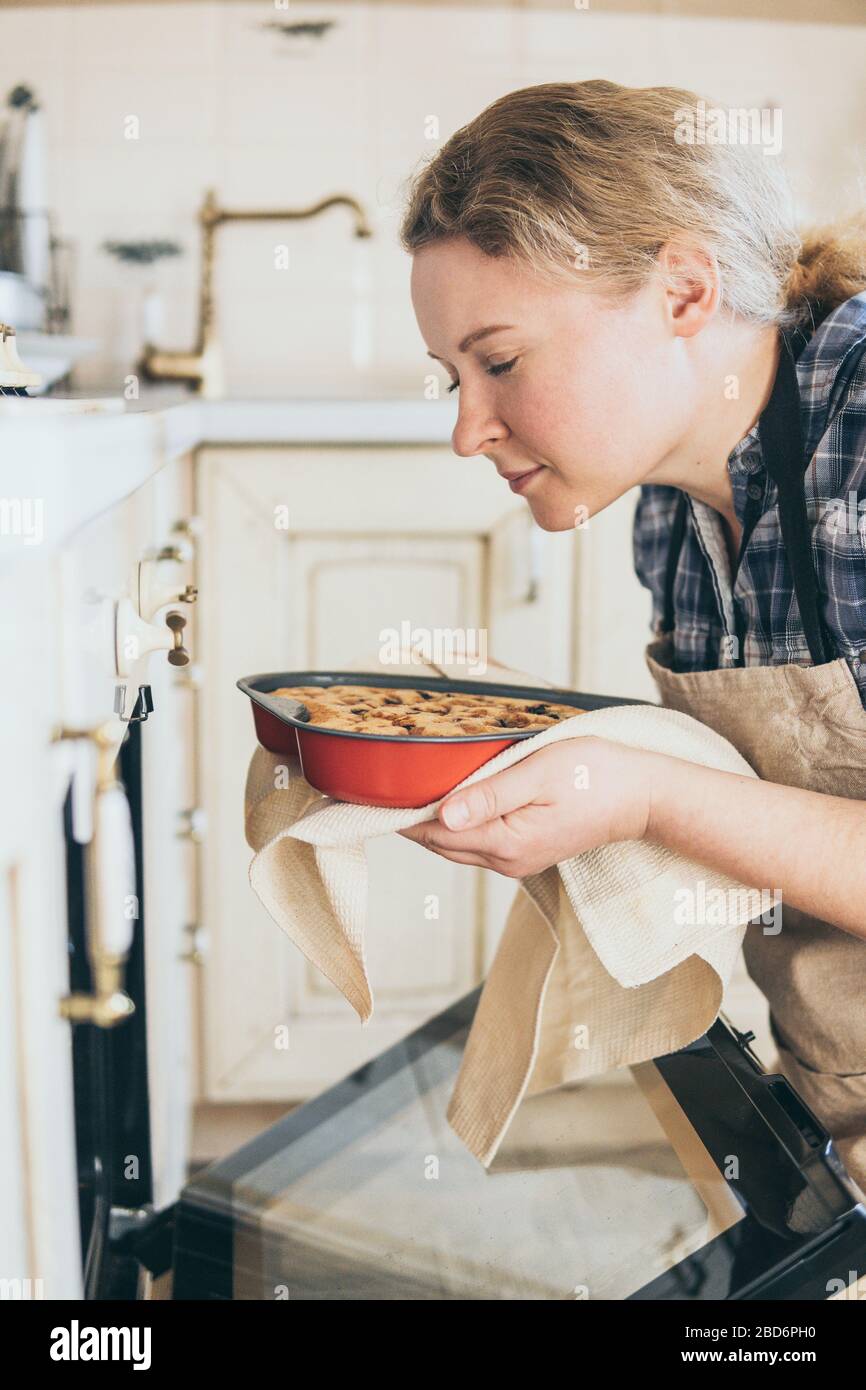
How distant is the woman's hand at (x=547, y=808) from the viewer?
618mm

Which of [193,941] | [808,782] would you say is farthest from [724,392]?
[193,941]

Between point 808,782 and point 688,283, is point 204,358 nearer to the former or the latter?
point 688,283

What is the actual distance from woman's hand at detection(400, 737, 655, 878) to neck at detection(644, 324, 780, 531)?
0.86 ft

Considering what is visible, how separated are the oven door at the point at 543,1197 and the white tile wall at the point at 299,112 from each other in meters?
1.10

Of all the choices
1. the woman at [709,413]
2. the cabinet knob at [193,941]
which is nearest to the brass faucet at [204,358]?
the cabinet knob at [193,941]

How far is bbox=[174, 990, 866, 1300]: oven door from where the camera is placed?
0.62 metres

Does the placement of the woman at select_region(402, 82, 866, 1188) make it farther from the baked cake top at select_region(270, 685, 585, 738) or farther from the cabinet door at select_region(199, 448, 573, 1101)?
the cabinet door at select_region(199, 448, 573, 1101)

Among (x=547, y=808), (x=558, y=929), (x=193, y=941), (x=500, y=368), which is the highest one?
(x=500, y=368)

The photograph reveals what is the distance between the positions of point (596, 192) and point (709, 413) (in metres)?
0.16

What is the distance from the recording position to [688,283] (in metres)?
0.77

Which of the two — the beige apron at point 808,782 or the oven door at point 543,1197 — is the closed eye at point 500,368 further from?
the oven door at point 543,1197

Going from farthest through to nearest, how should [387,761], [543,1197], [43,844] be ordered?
1. [543,1197]
2. [387,761]
3. [43,844]

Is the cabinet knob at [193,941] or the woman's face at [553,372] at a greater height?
the woman's face at [553,372]

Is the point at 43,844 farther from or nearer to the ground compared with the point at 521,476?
nearer to the ground
